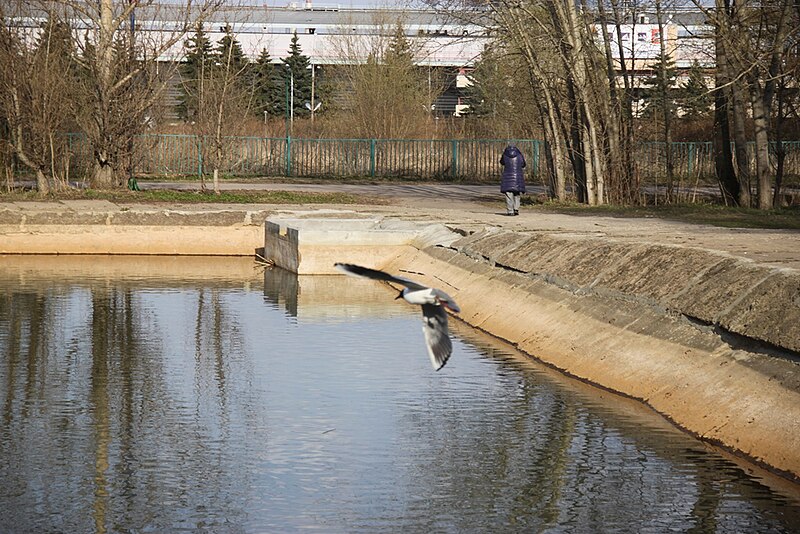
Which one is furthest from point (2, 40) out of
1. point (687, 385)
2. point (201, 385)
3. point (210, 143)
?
point (687, 385)

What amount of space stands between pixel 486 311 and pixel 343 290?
5.17 metres

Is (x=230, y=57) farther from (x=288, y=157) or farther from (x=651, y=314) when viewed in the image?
(x=651, y=314)

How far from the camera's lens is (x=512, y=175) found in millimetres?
30359

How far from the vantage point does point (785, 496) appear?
1119 centimetres

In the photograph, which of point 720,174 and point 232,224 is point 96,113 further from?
point 720,174

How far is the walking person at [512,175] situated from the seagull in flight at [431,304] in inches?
792

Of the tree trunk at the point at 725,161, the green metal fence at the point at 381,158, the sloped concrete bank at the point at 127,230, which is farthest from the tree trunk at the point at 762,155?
the green metal fence at the point at 381,158

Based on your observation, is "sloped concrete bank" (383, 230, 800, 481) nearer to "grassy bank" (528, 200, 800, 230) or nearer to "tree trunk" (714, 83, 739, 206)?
"grassy bank" (528, 200, 800, 230)

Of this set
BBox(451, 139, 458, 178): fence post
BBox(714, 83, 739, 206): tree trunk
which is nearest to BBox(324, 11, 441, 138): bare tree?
BBox(451, 139, 458, 178): fence post

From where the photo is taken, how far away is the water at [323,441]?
1077 centimetres

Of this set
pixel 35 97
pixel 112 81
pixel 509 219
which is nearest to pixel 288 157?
pixel 112 81

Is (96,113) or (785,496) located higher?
(96,113)

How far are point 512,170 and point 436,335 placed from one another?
2073 cm

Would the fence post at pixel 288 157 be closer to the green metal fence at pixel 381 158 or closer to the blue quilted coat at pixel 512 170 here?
the green metal fence at pixel 381 158
